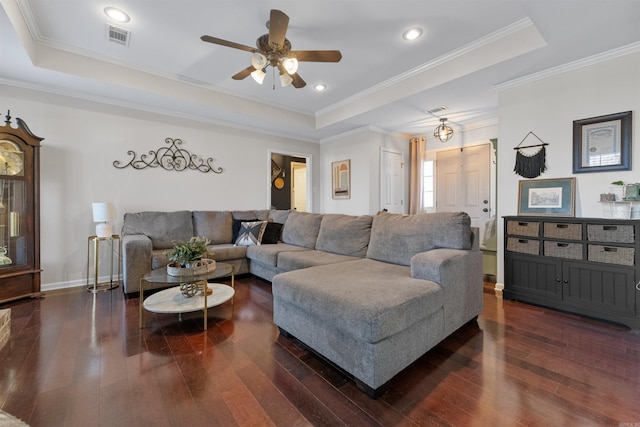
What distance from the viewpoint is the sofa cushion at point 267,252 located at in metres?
3.33

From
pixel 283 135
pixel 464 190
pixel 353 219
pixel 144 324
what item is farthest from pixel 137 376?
pixel 464 190

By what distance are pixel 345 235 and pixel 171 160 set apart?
2962 millimetres

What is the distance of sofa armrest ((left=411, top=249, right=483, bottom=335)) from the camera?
1.87 metres

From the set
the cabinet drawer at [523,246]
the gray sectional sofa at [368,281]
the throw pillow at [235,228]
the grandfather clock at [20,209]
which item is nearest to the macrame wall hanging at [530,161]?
the cabinet drawer at [523,246]

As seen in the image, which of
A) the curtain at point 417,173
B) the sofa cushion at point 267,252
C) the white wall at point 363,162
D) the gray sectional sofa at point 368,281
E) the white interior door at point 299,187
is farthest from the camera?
the white interior door at point 299,187

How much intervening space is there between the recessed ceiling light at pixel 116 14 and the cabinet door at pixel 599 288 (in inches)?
183

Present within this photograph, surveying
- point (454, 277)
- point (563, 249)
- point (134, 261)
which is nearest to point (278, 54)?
point (454, 277)

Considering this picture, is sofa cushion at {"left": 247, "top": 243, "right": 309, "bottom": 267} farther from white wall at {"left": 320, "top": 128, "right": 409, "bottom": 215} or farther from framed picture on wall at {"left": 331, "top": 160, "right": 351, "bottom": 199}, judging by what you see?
framed picture on wall at {"left": 331, "top": 160, "right": 351, "bottom": 199}

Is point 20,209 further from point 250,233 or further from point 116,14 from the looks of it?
point 250,233

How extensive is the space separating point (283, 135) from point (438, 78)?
9.94ft

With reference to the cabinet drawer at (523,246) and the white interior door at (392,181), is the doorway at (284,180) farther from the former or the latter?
the cabinet drawer at (523,246)

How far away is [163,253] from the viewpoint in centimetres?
321

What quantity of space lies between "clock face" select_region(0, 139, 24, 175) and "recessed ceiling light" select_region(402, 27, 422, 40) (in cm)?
415

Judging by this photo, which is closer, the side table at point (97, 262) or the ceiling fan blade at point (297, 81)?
the ceiling fan blade at point (297, 81)
